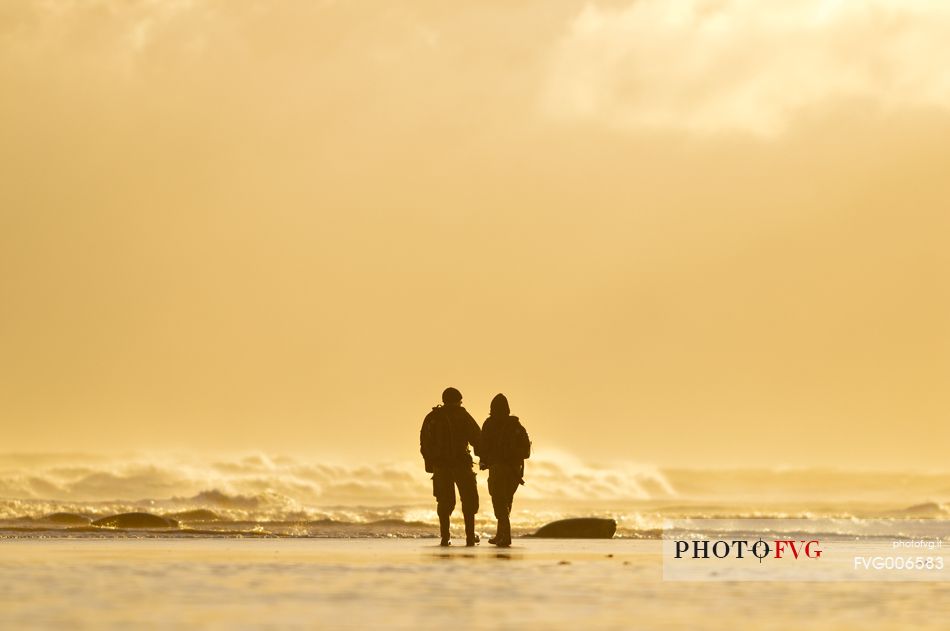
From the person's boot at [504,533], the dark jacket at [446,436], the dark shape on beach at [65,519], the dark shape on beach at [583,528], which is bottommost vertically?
the person's boot at [504,533]

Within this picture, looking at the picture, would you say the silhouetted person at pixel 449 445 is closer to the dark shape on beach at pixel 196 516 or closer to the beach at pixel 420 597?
the beach at pixel 420 597

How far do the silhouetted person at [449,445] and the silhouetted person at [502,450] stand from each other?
57cm

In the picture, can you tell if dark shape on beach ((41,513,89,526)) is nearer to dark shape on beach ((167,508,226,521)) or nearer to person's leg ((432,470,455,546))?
dark shape on beach ((167,508,226,521))

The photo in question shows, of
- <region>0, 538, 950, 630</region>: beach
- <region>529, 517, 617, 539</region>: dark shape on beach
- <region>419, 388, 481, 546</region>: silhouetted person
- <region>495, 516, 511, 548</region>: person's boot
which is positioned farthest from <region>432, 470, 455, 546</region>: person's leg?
<region>529, 517, 617, 539</region>: dark shape on beach

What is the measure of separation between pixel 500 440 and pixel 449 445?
138 centimetres

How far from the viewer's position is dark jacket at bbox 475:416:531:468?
2977 centimetres

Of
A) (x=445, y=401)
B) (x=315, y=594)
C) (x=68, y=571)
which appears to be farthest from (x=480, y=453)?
(x=315, y=594)

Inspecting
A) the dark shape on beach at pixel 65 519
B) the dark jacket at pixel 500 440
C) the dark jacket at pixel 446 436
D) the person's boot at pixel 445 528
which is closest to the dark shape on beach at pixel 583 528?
the person's boot at pixel 445 528

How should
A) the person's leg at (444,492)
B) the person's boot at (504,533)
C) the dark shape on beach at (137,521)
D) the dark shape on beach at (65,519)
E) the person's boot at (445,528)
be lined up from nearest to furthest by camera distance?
1. the person's leg at (444,492)
2. the person's boot at (445,528)
3. the person's boot at (504,533)
4. the dark shape on beach at (137,521)
5. the dark shape on beach at (65,519)

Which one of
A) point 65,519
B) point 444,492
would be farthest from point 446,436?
point 65,519

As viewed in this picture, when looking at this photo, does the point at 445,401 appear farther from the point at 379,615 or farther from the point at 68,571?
the point at 379,615

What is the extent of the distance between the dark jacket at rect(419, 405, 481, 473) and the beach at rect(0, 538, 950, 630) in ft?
18.4

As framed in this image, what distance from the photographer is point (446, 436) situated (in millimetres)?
28688

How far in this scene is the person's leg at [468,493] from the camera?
95.7 feet
